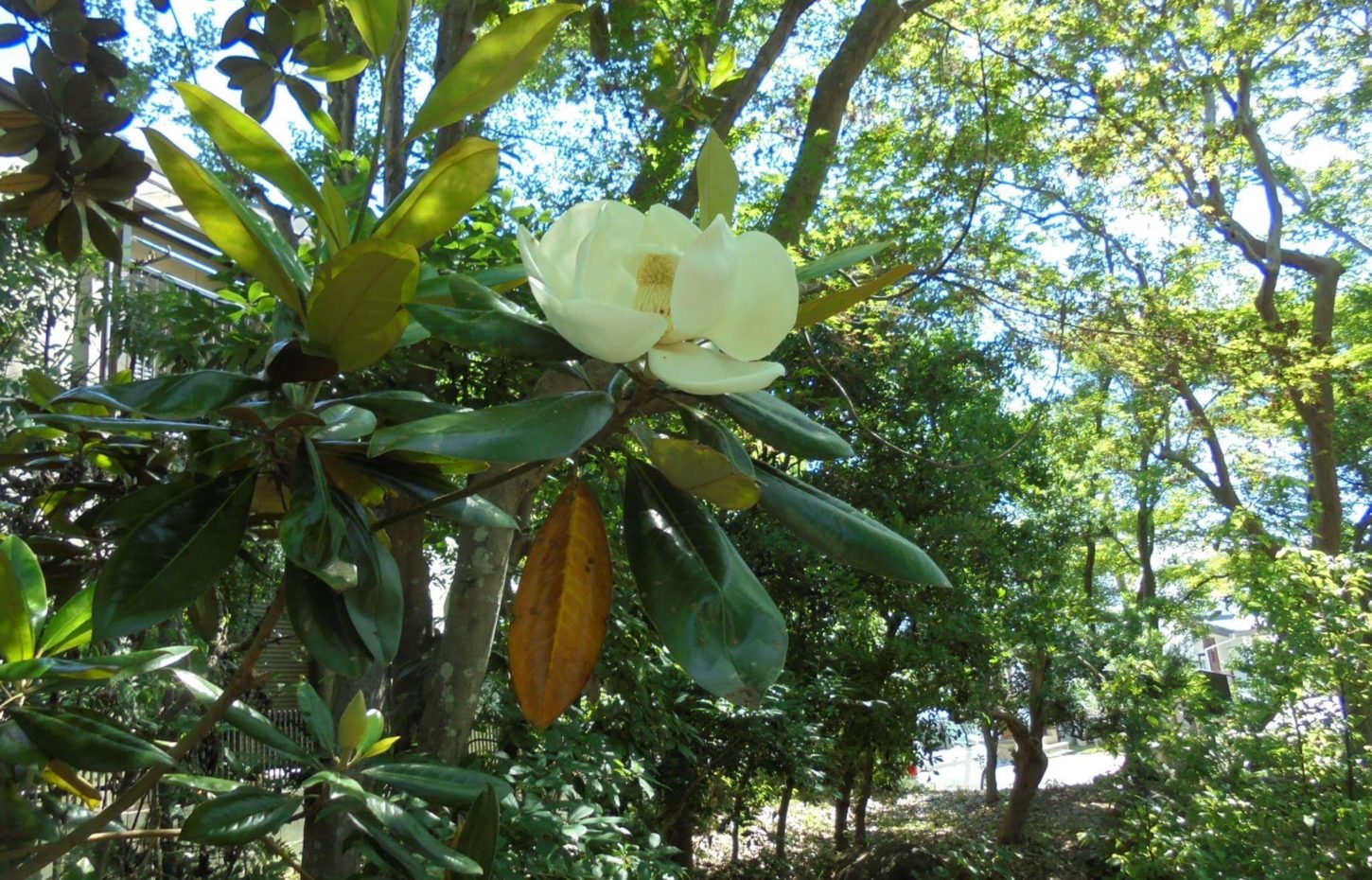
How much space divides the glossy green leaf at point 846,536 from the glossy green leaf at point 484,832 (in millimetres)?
566

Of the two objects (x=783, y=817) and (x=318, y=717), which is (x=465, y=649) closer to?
(x=318, y=717)

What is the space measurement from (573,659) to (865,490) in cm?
637

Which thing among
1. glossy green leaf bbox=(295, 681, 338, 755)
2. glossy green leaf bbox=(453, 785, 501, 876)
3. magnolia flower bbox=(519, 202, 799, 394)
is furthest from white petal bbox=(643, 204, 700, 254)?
Answer: glossy green leaf bbox=(295, 681, 338, 755)

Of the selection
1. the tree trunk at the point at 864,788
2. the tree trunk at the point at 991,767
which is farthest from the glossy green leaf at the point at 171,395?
the tree trunk at the point at 991,767

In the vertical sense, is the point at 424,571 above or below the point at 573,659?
above

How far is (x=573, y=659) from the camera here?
0.75 metres

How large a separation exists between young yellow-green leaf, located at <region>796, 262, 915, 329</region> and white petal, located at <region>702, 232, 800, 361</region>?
1.1 inches

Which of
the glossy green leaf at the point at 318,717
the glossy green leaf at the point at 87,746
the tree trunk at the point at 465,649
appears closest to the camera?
the glossy green leaf at the point at 87,746

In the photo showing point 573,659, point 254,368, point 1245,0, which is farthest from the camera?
point 1245,0

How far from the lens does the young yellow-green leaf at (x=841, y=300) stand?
0.70 m

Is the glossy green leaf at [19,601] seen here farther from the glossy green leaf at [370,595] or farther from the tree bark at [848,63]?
the tree bark at [848,63]

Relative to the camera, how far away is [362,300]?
756 mm

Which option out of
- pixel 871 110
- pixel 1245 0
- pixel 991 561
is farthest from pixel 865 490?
pixel 1245 0

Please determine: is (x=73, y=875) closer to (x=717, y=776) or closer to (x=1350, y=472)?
(x=717, y=776)
